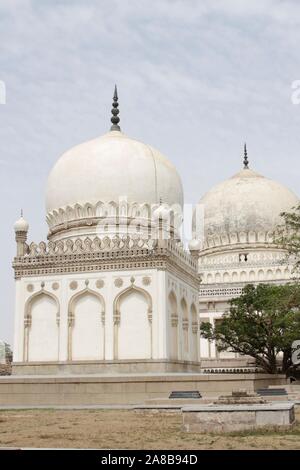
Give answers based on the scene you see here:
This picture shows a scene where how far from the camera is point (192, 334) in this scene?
26344 mm

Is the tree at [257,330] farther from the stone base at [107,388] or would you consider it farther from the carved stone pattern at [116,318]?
the stone base at [107,388]

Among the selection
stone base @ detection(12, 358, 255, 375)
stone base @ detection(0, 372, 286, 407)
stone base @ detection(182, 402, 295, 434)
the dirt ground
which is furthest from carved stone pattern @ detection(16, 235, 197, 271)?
stone base @ detection(182, 402, 295, 434)

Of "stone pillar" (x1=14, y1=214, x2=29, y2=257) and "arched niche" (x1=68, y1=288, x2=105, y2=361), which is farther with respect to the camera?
"stone pillar" (x1=14, y1=214, x2=29, y2=257)

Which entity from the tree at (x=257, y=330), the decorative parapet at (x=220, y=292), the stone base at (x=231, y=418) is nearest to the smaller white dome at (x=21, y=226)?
the tree at (x=257, y=330)

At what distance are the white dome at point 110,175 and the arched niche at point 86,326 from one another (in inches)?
191

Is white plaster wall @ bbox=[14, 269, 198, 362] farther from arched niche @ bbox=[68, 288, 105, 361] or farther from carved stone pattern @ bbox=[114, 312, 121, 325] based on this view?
carved stone pattern @ bbox=[114, 312, 121, 325]

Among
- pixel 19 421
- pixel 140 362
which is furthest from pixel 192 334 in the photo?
pixel 19 421

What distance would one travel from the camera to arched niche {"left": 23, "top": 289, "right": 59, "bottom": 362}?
2330cm

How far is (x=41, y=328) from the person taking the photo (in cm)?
2353

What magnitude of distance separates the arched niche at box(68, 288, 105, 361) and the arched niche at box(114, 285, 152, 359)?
55 centimetres

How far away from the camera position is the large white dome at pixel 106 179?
26.8 m

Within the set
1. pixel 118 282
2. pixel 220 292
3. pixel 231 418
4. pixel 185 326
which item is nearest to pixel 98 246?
pixel 118 282

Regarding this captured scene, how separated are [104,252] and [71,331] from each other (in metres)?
2.92
